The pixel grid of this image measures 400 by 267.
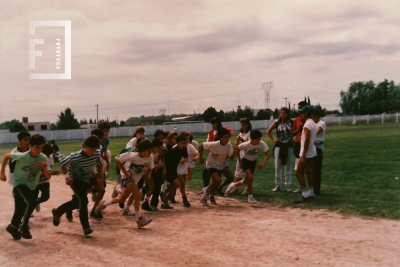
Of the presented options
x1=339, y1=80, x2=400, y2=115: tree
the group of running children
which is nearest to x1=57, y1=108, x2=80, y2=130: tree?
x1=339, y1=80, x2=400, y2=115: tree

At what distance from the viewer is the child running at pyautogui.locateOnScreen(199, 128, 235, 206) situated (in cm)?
884

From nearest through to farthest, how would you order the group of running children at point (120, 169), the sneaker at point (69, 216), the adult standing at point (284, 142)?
the group of running children at point (120, 169)
the sneaker at point (69, 216)
the adult standing at point (284, 142)

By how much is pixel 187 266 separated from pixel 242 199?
471 cm

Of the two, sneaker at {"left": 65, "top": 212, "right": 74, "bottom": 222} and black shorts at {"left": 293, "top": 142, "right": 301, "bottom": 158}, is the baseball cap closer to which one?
black shorts at {"left": 293, "top": 142, "right": 301, "bottom": 158}

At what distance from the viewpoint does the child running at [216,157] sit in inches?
348

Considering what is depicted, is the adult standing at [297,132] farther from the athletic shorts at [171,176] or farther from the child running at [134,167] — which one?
the child running at [134,167]

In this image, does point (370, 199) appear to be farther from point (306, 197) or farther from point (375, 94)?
point (375, 94)

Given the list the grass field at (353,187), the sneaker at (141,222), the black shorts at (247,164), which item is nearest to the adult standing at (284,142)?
the grass field at (353,187)

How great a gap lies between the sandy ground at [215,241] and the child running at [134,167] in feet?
1.48

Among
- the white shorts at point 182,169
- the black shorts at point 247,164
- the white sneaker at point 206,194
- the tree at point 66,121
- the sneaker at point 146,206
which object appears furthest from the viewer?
the tree at point 66,121

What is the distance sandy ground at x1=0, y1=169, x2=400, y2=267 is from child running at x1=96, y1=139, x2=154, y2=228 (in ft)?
1.48

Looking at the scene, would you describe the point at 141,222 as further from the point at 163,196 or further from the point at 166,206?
the point at 163,196

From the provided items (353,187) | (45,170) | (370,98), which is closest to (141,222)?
(45,170)

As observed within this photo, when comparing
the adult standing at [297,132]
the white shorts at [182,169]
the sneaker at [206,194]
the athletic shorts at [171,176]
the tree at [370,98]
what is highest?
the tree at [370,98]
